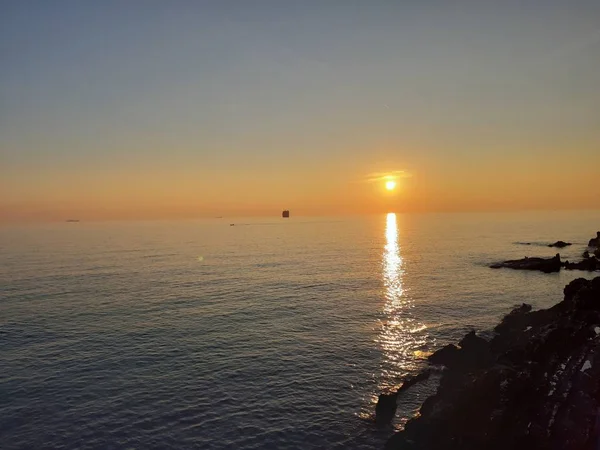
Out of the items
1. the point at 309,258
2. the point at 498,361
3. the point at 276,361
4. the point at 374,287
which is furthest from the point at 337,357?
the point at 309,258

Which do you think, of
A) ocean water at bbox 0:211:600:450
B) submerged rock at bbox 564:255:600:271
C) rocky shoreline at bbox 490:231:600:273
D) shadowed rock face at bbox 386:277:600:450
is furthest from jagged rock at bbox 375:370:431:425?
submerged rock at bbox 564:255:600:271

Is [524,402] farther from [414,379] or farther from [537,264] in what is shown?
[537,264]

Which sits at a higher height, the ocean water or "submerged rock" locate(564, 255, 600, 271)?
"submerged rock" locate(564, 255, 600, 271)

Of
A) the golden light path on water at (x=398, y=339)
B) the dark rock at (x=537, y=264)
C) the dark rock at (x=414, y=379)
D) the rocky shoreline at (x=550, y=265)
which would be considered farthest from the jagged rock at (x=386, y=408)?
the rocky shoreline at (x=550, y=265)

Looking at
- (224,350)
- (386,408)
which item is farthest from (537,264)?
(224,350)

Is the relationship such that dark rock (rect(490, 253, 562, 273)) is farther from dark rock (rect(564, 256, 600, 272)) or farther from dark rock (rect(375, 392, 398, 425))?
dark rock (rect(375, 392, 398, 425))

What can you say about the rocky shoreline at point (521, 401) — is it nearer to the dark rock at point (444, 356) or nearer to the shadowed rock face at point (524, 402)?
the shadowed rock face at point (524, 402)
